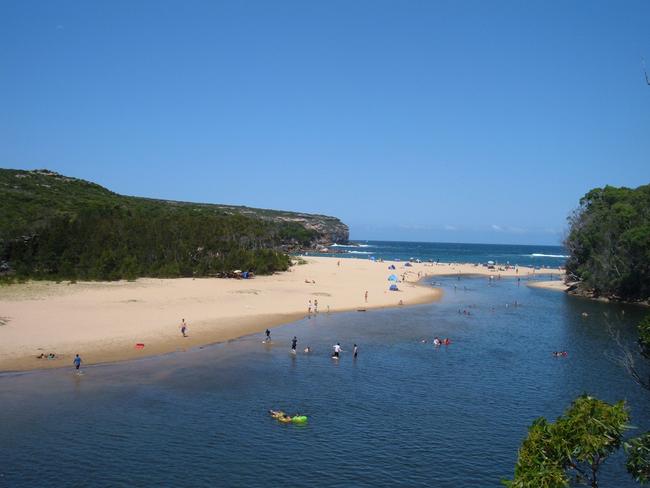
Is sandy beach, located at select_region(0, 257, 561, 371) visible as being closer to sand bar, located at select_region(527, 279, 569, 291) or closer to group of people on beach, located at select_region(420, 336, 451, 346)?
group of people on beach, located at select_region(420, 336, 451, 346)

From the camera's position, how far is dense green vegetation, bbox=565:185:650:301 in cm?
6253

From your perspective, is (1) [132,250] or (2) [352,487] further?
(1) [132,250]

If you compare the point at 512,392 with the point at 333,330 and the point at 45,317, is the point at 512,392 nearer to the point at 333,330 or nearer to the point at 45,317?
the point at 333,330

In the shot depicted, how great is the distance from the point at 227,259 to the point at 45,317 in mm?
37160

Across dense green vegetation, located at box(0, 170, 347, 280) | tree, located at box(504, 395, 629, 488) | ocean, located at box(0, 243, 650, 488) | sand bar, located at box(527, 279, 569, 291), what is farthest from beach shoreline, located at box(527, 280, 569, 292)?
tree, located at box(504, 395, 629, 488)

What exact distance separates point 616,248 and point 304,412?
2278 inches

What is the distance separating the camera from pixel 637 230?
199 ft

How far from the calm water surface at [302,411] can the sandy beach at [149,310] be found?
3080 millimetres

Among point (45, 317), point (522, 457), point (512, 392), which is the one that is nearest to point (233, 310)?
point (45, 317)

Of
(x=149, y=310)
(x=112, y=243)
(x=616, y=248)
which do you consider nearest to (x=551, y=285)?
(x=616, y=248)

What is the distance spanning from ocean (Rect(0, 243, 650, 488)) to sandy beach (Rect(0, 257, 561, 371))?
276cm

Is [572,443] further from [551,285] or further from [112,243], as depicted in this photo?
[551,285]

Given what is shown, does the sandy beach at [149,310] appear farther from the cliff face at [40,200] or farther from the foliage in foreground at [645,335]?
the foliage in foreground at [645,335]

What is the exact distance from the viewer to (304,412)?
77.9 ft
